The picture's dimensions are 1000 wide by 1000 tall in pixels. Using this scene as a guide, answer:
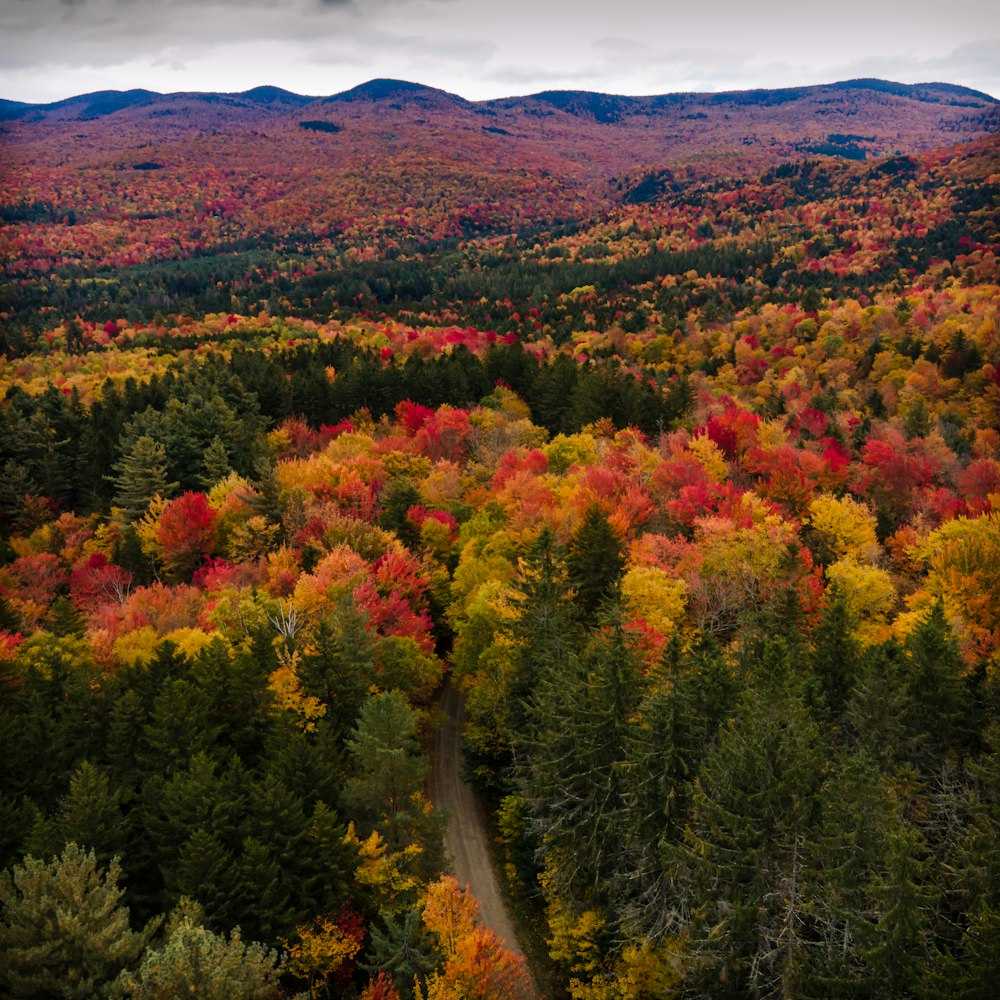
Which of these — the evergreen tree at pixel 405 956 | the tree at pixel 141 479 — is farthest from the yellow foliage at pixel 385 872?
the tree at pixel 141 479

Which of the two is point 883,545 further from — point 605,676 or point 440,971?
point 440,971

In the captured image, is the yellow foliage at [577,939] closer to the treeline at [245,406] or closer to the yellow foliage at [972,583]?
the yellow foliage at [972,583]

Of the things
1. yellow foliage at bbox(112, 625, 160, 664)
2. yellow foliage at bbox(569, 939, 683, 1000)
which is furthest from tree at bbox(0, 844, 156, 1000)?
yellow foliage at bbox(112, 625, 160, 664)

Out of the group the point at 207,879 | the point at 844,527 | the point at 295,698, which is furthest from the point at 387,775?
the point at 844,527

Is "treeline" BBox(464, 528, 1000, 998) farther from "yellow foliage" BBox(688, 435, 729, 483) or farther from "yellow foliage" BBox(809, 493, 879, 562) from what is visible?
"yellow foliage" BBox(688, 435, 729, 483)

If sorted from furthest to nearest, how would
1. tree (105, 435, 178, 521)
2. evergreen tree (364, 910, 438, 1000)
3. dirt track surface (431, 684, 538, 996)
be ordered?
tree (105, 435, 178, 521)
dirt track surface (431, 684, 538, 996)
evergreen tree (364, 910, 438, 1000)

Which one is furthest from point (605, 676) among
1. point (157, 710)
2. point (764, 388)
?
point (764, 388)
